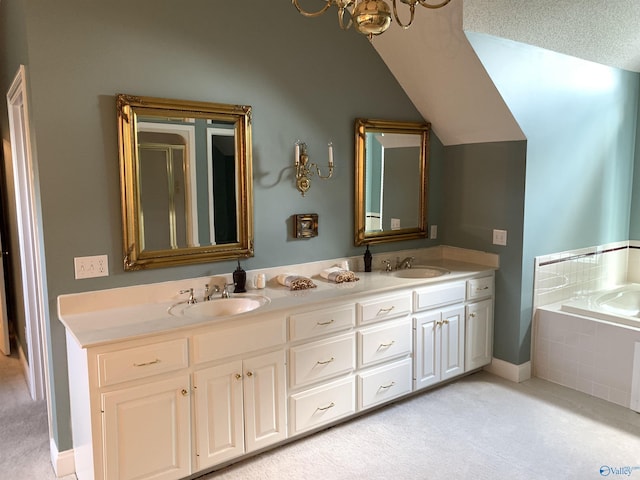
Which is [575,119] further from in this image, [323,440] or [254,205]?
[323,440]

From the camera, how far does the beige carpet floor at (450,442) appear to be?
2559 millimetres

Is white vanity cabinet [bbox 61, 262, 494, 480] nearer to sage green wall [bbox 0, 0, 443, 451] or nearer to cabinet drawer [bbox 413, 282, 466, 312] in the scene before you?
cabinet drawer [bbox 413, 282, 466, 312]

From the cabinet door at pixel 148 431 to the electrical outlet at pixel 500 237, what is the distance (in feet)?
7.91

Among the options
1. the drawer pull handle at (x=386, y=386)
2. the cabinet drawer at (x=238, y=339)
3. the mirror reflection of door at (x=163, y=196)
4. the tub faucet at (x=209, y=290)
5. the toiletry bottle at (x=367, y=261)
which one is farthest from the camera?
the toiletry bottle at (x=367, y=261)

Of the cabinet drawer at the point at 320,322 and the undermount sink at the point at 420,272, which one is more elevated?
the undermount sink at the point at 420,272

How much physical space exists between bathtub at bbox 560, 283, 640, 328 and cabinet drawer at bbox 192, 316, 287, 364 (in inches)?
87.5

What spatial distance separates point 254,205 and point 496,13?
5.92 ft

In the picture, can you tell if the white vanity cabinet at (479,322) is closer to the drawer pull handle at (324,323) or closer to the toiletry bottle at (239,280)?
the drawer pull handle at (324,323)

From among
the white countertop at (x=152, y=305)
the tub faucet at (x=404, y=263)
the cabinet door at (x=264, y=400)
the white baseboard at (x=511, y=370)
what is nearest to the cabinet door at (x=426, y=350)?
the white countertop at (x=152, y=305)

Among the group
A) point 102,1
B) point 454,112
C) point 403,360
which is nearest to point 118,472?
point 403,360

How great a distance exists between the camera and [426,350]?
10.8ft

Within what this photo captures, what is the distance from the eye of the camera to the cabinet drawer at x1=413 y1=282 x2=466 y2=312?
3.21 meters

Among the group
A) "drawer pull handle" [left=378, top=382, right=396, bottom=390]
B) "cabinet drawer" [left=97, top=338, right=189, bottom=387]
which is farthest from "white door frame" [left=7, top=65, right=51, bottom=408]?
"drawer pull handle" [left=378, top=382, right=396, bottom=390]

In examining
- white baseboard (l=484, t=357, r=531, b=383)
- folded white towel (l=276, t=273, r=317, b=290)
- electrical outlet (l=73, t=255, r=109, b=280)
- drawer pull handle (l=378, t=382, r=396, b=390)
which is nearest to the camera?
electrical outlet (l=73, t=255, r=109, b=280)
